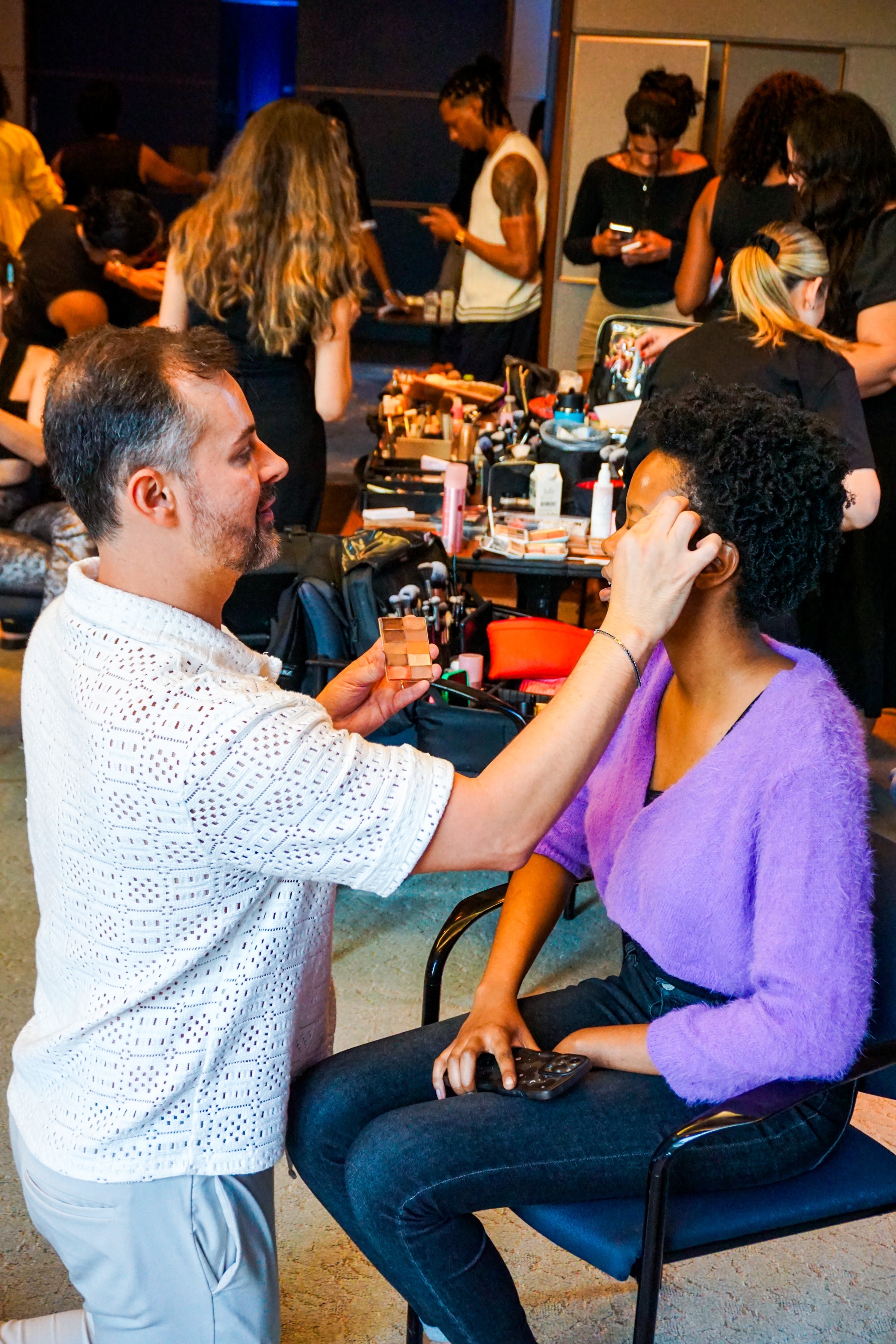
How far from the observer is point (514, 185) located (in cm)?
487

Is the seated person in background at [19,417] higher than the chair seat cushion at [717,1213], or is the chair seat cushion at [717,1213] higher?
the seated person in background at [19,417]

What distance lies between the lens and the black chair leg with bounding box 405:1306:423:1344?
174 centimetres

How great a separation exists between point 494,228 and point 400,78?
23.3ft

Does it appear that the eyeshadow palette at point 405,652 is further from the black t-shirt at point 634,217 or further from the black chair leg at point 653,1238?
the black t-shirt at point 634,217

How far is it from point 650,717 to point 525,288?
12.4ft

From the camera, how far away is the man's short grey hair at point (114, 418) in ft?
4.33

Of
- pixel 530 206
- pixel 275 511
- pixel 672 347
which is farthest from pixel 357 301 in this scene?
pixel 530 206

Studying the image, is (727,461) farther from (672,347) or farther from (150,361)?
(672,347)

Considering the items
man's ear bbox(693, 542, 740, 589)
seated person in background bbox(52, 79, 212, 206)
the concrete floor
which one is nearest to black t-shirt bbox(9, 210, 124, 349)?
seated person in background bbox(52, 79, 212, 206)

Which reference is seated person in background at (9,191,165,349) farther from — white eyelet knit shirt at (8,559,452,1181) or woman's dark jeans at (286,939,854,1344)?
woman's dark jeans at (286,939,854,1344)

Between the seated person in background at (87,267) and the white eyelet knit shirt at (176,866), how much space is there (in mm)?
3030

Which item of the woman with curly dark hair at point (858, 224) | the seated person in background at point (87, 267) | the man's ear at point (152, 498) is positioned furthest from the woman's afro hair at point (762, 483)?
the seated person in background at point (87, 267)

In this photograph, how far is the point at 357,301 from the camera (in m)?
3.41

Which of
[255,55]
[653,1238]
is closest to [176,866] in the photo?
[653,1238]
